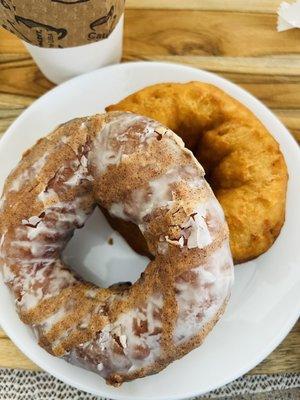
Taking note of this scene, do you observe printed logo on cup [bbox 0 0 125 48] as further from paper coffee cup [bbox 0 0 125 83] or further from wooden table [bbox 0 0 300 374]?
wooden table [bbox 0 0 300 374]

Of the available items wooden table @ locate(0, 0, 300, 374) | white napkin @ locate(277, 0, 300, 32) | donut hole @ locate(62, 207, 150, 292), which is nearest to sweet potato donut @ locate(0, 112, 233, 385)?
donut hole @ locate(62, 207, 150, 292)

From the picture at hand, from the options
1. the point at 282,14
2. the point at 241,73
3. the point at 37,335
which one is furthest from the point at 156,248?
the point at 282,14

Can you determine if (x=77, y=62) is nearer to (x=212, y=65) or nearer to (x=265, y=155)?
(x=212, y=65)

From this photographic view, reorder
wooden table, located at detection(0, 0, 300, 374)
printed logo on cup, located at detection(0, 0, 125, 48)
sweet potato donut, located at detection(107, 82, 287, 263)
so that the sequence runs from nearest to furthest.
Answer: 1. printed logo on cup, located at detection(0, 0, 125, 48)
2. sweet potato donut, located at detection(107, 82, 287, 263)
3. wooden table, located at detection(0, 0, 300, 374)

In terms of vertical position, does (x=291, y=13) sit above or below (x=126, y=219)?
above

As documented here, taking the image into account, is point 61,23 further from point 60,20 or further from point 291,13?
point 291,13

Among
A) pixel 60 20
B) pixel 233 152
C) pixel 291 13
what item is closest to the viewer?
pixel 60 20

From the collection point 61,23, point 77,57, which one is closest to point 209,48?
point 77,57
